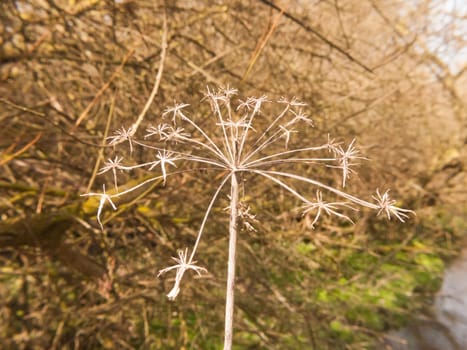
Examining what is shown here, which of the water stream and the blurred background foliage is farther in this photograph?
the water stream

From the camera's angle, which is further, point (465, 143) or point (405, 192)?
point (465, 143)

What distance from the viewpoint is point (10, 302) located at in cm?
432

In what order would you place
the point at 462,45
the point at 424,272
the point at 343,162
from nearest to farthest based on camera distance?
the point at 343,162
the point at 462,45
the point at 424,272

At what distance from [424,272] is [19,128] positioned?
348 inches

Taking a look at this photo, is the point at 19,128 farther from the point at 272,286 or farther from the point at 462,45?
the point at 462,45

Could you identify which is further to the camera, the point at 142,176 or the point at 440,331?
the point at 440,331

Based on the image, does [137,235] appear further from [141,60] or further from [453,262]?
[453,262]

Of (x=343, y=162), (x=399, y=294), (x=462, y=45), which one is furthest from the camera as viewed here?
(x=399, y=294)

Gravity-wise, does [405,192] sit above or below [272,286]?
above

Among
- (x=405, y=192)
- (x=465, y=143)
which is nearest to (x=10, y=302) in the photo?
(x=405, y=192)

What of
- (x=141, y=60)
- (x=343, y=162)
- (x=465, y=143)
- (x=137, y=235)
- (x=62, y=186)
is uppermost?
(x=465, y=143)

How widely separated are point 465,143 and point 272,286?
7068mm

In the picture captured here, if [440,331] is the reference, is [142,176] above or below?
above

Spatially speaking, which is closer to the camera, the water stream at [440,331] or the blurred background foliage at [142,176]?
the blurred background foliage at [142,176]
